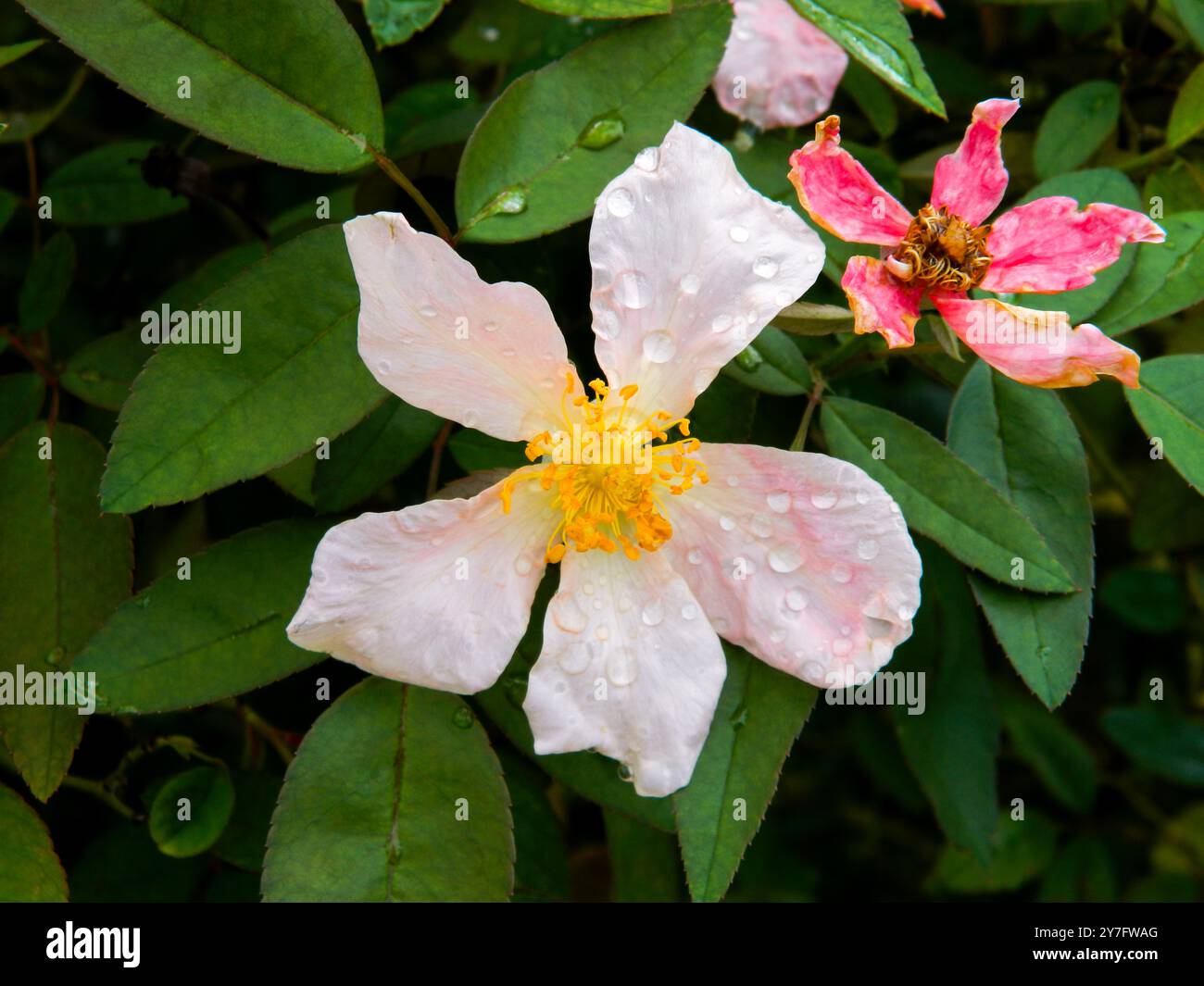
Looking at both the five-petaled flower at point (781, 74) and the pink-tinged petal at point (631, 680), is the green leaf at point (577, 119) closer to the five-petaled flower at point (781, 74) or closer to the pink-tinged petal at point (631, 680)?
the five-petaled flower at point (781, 74)

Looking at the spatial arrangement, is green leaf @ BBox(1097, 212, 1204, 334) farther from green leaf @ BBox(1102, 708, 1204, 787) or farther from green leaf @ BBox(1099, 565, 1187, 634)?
green leaf @ BBox(1102, 708, 1204, 787)

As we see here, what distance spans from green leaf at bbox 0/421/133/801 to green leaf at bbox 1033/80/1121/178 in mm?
1284

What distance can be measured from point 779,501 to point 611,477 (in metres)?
0.18

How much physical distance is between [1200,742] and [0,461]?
6.52 feet

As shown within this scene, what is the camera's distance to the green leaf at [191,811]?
1.26 m

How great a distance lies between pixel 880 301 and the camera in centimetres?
108

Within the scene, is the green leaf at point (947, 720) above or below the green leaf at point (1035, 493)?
below

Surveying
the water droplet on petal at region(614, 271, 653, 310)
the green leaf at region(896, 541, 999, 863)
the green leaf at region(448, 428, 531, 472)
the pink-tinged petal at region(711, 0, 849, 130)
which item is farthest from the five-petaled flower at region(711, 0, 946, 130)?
the green leaf at region(896, 541, 999, 863)

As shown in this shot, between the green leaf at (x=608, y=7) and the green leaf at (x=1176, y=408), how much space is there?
2.31 feet

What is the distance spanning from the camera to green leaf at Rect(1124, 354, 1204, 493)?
4.10 ft

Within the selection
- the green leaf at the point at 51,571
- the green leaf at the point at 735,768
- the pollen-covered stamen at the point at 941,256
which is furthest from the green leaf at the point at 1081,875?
the green leaf at the point at 51,571

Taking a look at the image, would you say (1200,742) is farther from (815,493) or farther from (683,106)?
(683,106)

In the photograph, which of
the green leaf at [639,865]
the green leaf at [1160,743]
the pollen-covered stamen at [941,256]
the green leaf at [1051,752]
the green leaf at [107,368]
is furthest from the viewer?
the green leaf at [1051,752]

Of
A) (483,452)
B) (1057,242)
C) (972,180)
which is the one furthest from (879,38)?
(483,452)
